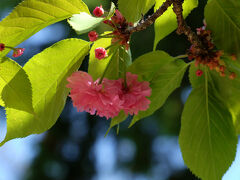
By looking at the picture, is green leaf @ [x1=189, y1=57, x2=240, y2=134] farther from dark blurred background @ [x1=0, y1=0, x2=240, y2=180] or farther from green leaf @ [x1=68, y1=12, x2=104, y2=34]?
dark blurred background @ [x1=0, y1=0, x2=240, y2=180]

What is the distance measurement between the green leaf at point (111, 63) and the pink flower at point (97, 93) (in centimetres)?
4

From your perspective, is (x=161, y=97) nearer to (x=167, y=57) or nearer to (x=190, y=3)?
(x=167, y=57)

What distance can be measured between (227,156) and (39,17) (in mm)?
451

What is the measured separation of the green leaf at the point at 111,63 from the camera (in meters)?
0.65

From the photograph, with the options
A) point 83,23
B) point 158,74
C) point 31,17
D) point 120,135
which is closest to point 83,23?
point 83,23

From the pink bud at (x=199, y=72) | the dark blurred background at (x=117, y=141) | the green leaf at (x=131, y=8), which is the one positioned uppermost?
the green leaf at (x=131, y=8)

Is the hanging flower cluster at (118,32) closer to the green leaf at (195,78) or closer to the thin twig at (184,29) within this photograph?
the thin twig at (184,29)

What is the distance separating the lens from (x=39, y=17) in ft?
1.81

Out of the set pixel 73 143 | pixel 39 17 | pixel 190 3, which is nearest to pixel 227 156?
pixel 190 3

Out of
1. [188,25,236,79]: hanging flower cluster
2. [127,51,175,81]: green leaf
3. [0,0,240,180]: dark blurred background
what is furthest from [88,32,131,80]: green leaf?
[0,0,240,180]: dark blurred background

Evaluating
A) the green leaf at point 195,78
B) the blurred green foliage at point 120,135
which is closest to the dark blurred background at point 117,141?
the blurred green foliage at point 120,135

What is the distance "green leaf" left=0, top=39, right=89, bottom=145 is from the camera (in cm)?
58

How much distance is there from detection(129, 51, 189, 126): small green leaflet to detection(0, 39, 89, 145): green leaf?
118 mm

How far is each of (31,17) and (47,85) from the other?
0.12 meters
